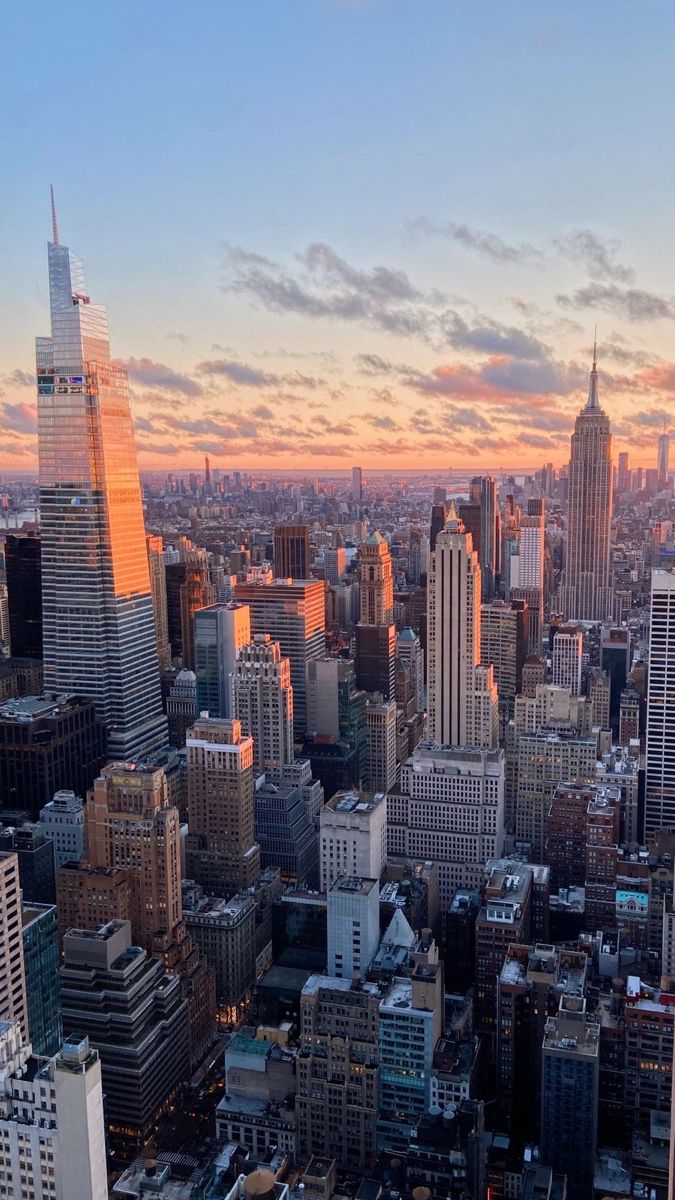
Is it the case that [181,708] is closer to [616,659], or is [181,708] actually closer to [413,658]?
[413,658]

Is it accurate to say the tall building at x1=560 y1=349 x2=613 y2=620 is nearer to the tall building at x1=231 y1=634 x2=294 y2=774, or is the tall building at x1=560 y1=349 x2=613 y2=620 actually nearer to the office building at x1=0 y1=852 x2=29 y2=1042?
the tall building at x1=231 y1=634 x2=294 y2=774

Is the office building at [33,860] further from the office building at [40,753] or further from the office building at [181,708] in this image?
the office building at [181,708]

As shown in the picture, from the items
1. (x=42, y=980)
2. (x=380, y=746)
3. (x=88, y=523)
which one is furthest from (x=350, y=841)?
(x=88, y=523)

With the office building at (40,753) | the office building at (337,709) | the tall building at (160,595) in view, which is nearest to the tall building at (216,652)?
the office building at (337,709)

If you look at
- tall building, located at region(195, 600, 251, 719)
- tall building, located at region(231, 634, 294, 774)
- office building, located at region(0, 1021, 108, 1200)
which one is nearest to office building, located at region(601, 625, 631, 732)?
tall building, located at region(195, 600, 251, 719)

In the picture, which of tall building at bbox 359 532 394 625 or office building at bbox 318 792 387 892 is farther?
tall building at bbox 359 532 394 625

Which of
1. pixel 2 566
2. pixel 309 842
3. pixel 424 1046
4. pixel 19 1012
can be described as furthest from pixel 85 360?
pixel 424 1046
